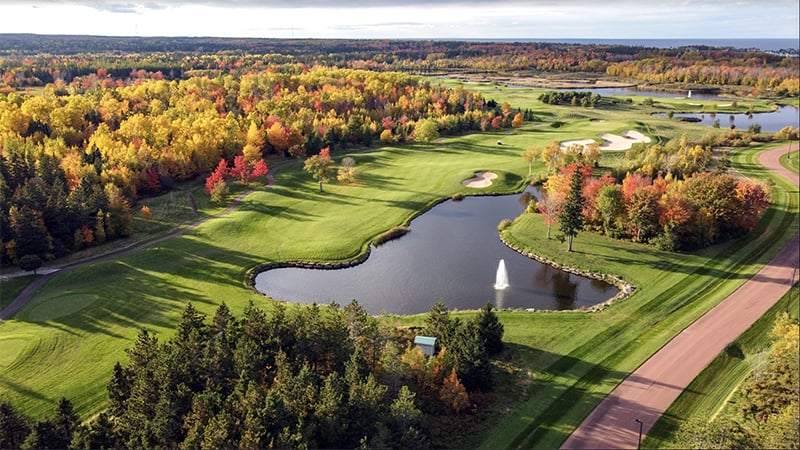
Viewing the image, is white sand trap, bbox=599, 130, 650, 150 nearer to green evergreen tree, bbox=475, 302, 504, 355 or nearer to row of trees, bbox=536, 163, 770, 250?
row of trees, bbox=536, 163, 770, 250

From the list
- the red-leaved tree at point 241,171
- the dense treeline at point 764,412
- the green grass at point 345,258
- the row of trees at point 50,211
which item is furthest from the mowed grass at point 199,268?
the dense treeline at point 764,412

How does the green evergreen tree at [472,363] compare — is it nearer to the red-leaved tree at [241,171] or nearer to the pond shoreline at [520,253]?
the pond shoreline at [520,253]

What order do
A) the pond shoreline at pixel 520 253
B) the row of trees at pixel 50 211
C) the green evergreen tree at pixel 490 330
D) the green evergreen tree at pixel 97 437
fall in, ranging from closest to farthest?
the green evergreen tree at pixel 97 437 → the green evergreen tree at pixel 490 330 → the pond shoreline at pixel 520 253 → the row of trees at pixel 50 211

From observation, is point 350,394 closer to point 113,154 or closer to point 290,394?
point 290,394

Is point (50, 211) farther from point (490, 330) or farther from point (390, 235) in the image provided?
point (490, 330)

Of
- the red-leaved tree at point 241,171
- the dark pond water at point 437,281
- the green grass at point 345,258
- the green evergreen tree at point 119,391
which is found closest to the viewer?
the green evergreen tree at point 119,391

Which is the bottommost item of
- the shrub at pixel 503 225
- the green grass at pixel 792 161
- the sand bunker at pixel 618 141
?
the shrub at pixel 503 225

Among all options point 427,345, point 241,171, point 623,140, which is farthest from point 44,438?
point 623,140
